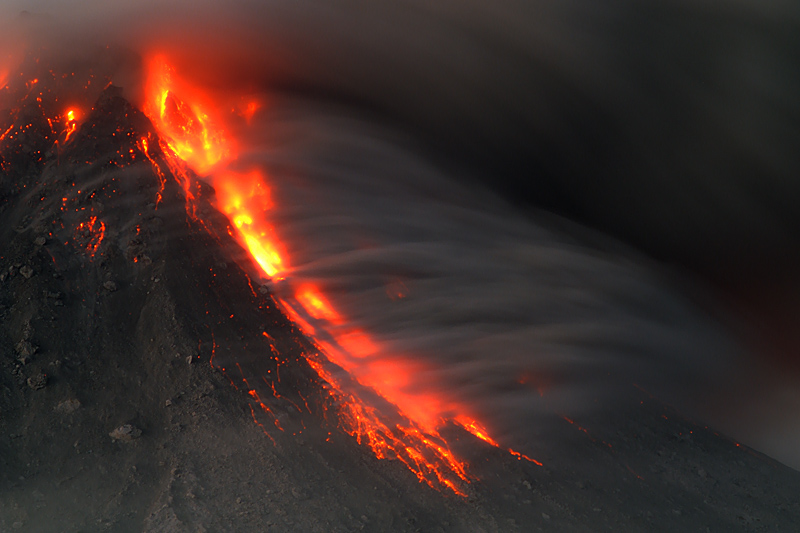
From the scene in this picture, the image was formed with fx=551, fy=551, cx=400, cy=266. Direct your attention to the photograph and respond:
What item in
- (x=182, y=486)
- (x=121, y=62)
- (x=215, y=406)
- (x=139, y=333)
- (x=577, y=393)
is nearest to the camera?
(x=182, y=486)

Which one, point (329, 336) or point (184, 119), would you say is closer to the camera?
point (329, 336)

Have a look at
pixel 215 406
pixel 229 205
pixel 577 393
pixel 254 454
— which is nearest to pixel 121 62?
pixel 229 205

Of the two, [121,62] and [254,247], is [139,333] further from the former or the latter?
[121,62]

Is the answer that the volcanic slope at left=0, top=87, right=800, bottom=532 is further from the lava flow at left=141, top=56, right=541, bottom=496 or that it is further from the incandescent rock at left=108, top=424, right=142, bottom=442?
the lava flow at left=141, top=56, right=541, bottom=496

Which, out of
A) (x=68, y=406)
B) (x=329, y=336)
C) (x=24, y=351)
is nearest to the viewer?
(x=68, y=406)

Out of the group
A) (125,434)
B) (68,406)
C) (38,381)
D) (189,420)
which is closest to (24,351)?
(38,381)

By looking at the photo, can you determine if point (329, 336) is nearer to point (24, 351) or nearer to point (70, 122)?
point (24, 351)
